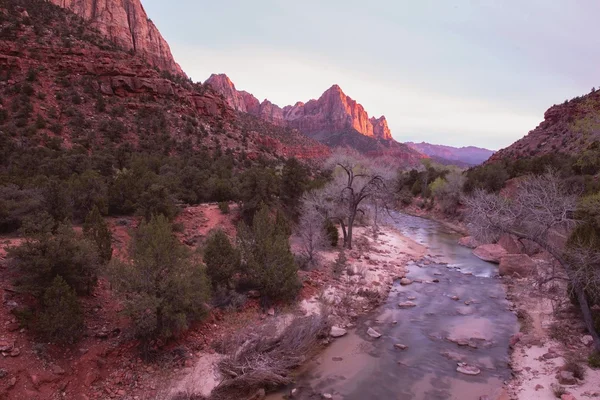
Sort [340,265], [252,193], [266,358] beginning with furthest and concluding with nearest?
[252,193]
[340,265]
[266,358]

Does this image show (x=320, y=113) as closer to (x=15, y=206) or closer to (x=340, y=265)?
(x=340, y=265)

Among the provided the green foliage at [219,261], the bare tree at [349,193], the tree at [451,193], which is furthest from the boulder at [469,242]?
the green foliage at [219,261]

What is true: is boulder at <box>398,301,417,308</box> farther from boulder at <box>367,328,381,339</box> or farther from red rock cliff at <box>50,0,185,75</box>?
red rock cliff at <box>50,0,185,75</box>

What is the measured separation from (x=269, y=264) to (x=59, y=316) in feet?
20.0

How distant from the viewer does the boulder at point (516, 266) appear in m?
16.8

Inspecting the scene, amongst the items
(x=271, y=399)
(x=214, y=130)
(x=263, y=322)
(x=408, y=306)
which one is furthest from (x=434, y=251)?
(x=214, y=130)

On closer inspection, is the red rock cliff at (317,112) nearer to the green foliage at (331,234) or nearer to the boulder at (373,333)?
the green foliage at (331,234)

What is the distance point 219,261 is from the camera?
1134 centimetres

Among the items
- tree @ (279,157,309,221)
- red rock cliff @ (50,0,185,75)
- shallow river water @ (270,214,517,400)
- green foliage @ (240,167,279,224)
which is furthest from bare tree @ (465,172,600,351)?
red rock cliff @ (50,0,185,75)

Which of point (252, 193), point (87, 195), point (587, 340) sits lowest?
point (587, 340)

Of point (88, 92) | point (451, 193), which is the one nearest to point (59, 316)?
point (88, 92)

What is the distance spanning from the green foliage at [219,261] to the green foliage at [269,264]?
2.31ft

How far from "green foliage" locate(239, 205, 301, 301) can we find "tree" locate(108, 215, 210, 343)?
2.89 m

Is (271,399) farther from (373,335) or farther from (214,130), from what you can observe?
(214,130)
